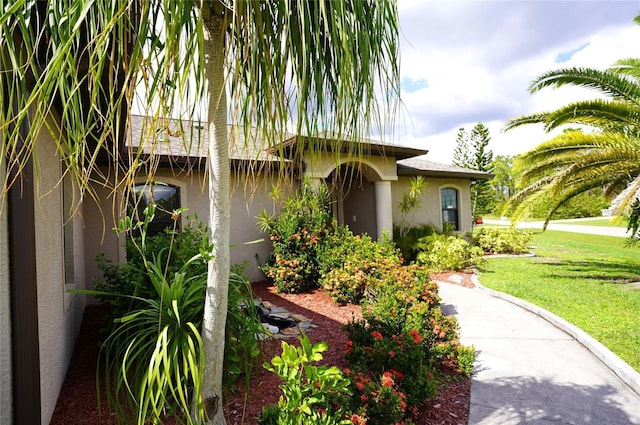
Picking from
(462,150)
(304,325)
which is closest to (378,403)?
(304,325)

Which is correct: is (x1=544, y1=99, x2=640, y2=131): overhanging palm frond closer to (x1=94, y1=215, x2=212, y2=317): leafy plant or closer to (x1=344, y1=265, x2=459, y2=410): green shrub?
(x1=344, y1=265, x2=459, y2=410): green shrub

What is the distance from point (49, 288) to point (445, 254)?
34.4 ft

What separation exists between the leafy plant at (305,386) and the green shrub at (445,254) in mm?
9049

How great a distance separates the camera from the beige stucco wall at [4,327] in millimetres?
2180

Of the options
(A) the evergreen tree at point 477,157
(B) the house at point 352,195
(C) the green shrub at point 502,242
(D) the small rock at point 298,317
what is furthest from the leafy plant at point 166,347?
(A) the evergreen tree at point 477,157

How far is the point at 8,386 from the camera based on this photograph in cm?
222

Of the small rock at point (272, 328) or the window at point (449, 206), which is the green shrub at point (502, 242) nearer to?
the window at point (449, 206)

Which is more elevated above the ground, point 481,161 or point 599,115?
point 481,161

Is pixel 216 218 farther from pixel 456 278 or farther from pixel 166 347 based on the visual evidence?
pixel 456 278

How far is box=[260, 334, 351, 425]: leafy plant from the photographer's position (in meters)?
2.49

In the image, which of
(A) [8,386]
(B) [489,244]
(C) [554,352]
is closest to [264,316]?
(A) [8,386]

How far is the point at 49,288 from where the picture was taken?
3.26 metres

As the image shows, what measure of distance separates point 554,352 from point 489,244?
35.0ft

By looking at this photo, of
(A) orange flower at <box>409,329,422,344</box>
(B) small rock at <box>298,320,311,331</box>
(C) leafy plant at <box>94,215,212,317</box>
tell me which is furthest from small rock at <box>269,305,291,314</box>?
(A) orange flower at <box>409,329,422,344</box>
